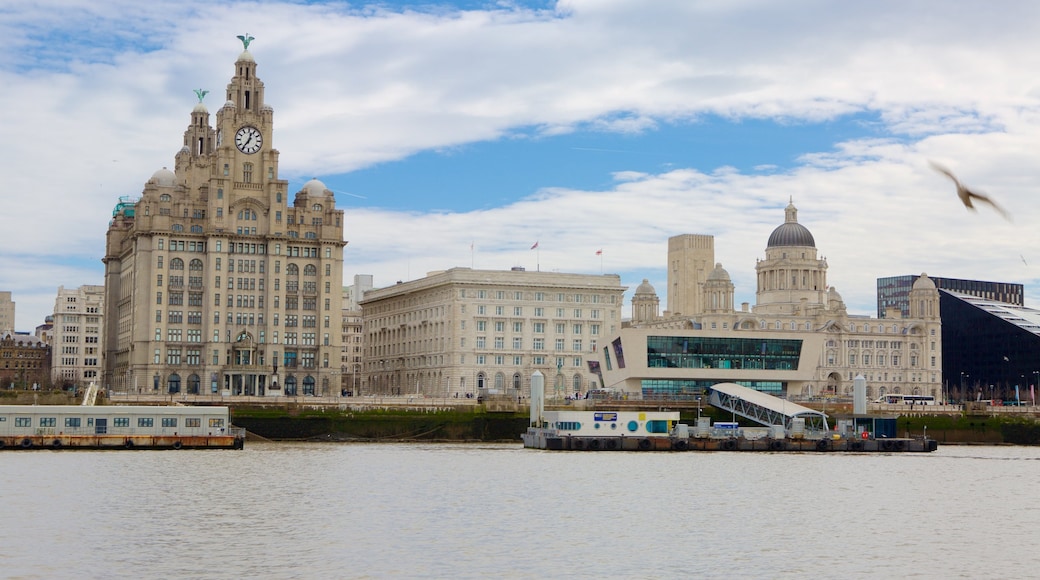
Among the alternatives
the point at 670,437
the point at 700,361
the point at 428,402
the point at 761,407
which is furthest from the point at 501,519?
the point at 700,361

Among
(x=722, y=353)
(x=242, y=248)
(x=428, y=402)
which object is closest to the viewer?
(x=428, y=402)

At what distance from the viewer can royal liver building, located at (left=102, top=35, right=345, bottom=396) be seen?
189000mm

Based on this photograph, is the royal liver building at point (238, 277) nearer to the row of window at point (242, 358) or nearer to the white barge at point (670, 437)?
the row of window at point (242, 358)

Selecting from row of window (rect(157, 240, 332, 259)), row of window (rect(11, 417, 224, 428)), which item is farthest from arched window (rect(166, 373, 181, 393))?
row of window (rect(11, 417, 224, 428))

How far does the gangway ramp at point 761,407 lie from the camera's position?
5842 inches

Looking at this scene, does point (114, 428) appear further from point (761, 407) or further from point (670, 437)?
point (761, 407)

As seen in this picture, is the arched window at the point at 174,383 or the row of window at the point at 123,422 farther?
the arched window at the point at 174,383

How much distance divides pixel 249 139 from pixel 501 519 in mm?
135677

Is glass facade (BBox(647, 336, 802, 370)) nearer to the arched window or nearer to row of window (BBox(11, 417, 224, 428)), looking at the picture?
the arched window

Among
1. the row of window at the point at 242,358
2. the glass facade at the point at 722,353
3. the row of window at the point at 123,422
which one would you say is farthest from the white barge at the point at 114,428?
the glass facade at the point at 722,353

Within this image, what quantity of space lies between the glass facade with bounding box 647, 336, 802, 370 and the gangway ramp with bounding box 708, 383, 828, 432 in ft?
31.0

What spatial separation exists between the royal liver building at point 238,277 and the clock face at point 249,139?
133 millimetres

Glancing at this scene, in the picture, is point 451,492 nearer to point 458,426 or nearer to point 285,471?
point 285,471

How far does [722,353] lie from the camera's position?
178000 millimetres
